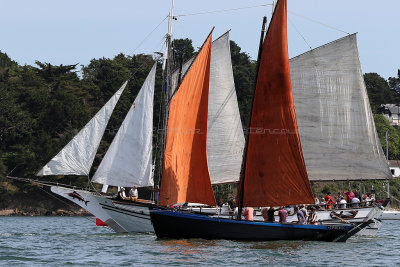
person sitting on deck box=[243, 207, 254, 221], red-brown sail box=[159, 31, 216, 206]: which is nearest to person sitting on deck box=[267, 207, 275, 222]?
person sitting on deck box=[243, 207, 254, 221]

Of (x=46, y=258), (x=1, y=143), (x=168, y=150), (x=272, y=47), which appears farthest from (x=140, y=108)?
(x=1, y=143)

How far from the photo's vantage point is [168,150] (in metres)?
46.0

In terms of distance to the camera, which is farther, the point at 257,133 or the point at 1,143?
the point at 1,143

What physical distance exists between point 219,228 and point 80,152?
1248cm

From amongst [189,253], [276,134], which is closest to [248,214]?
[276,134]

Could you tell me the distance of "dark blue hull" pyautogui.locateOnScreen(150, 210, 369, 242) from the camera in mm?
44344

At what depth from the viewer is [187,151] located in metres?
46.0

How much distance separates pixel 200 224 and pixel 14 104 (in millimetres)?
71890

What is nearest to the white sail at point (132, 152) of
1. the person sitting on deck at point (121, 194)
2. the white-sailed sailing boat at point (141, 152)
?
the white-sailed sailing boat at point (141, 152)

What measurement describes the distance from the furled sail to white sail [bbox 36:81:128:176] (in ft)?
45.5

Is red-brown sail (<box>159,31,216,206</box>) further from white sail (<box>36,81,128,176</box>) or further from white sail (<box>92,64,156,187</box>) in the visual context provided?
white sail (<box>36,81,128,176</box>)

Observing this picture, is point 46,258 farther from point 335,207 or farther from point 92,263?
point 335,207

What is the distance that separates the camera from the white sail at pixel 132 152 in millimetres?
53938

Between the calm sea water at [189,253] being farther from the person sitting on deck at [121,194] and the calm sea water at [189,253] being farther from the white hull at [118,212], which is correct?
the person sitting on deck at [121,194]
